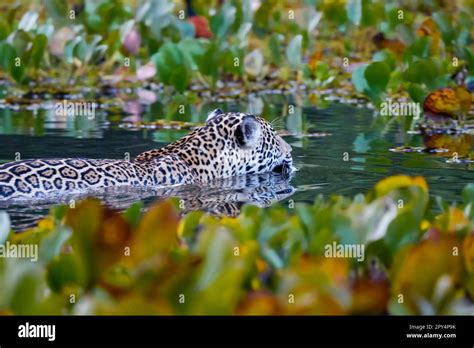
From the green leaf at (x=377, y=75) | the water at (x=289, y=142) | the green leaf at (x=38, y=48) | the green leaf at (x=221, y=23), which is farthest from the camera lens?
the green leaf at (x=221, y=23)

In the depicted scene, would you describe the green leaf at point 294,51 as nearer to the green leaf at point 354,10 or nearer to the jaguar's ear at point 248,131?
the green leaf at point 354,10

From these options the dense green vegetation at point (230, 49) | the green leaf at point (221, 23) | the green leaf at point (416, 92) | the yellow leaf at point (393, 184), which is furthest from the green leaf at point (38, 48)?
the yellow leaf at point (393, 184)

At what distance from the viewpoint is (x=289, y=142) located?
49.3ft

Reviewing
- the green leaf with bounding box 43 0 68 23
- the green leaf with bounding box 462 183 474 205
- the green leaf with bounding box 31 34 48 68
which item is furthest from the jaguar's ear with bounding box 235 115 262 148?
the green leaf with bounding box 43 0 68 23

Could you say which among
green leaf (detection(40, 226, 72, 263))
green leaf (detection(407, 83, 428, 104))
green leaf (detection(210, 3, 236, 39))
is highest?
green leaf (detection(210, 3, 236, 39))

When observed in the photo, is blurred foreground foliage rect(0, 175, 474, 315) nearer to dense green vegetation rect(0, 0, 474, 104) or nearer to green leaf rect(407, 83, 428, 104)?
green leaf rect(407, 83, 428, 104)

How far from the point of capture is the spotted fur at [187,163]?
37.3 ft

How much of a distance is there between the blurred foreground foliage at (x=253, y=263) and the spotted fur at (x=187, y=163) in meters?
3.38

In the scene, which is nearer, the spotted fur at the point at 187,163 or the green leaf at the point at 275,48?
the spotted fur at the point at 187,163

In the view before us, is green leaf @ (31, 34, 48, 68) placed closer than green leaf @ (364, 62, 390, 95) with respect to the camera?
No

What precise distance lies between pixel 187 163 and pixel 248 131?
0.72 m

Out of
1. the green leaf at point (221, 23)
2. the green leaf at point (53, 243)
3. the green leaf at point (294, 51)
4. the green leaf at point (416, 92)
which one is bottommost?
the green leaf at point (53, 243)

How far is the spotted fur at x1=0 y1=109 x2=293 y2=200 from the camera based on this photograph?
37.3ft

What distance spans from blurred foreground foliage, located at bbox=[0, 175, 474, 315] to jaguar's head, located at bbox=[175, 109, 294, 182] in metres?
4.53
